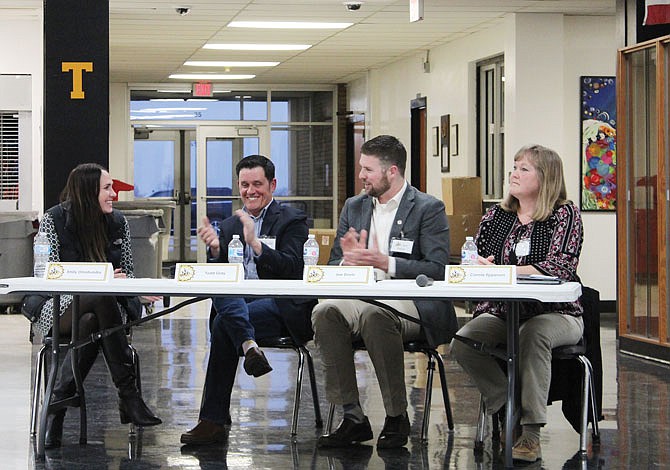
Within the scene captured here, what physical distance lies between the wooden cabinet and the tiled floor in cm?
29

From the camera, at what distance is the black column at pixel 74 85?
305 inches

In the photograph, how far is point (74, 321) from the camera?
16.8 feet

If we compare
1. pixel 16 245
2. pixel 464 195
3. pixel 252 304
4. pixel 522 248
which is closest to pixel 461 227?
pixel 464 195

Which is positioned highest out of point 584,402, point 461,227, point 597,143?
point 597,143

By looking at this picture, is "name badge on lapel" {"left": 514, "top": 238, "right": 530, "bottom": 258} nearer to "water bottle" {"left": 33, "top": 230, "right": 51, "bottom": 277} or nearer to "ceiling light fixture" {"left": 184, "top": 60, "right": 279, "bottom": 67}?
"water bottle" {"left": 33, "top": 230, "right": 51, "bottom": 277}

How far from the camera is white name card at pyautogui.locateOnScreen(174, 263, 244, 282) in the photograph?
15.8 ft

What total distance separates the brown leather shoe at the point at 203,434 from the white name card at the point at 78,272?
0.86m

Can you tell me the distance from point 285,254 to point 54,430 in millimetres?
1336

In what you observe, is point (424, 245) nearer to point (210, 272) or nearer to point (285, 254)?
point (285, 254)

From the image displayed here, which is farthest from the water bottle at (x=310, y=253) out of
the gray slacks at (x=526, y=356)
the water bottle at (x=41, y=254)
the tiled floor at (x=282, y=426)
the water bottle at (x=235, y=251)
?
the water bottle at (x=41, y=254)

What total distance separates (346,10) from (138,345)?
4151 mm

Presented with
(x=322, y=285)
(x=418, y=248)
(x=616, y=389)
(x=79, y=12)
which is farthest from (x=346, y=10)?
(x=322, y=285)

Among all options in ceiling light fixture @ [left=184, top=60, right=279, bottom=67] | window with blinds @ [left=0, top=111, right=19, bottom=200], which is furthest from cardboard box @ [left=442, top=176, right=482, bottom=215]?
ceiling light fixture @ [left=184, top=60, right=279, bottom=67]

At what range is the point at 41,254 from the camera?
5.28m
